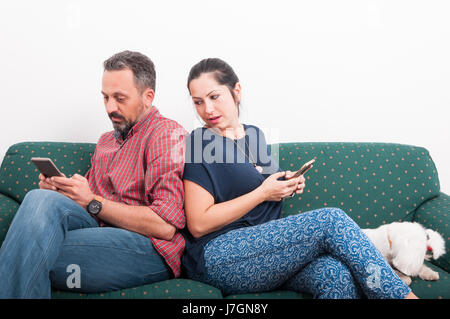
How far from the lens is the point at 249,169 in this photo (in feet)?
A: 4.90

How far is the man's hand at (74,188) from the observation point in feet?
4.38

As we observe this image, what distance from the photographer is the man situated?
3.60ft

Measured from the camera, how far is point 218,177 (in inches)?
56.2

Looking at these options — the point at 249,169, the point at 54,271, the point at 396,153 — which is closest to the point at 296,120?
the point at 396,153

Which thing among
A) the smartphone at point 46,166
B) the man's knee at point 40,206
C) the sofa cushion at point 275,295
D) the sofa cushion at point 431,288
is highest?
the smartphone at point 46,166

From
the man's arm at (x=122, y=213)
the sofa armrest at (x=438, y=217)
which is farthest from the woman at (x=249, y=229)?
the sofa armrest at (x=438, y=217)

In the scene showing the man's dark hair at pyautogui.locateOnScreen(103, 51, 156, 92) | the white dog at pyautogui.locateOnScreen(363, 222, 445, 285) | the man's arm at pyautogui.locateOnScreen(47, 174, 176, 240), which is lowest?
the white dog at pyautogui.locateOnScreen(363, 222, 445, 285)

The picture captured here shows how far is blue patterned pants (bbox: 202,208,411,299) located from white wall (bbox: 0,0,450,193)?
0.96m

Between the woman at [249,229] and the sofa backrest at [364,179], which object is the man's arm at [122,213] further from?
the sofa backrest at [364,179]

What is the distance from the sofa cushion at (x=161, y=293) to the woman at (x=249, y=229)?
5 cm

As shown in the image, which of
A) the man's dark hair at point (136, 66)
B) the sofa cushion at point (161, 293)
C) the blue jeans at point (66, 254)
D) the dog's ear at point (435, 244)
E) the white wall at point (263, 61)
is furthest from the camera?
the white wall at point (263, 61)

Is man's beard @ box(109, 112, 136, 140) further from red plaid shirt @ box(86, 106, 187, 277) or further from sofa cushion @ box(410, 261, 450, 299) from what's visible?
sofa cushion @ box(410, 261, 450, 299)

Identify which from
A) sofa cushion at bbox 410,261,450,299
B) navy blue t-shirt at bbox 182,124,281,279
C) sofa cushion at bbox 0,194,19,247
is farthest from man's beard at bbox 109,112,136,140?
sofa cushion at bbox 410,261,450,299

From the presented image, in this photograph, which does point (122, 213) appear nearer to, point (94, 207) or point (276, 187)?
point (94, 207)
